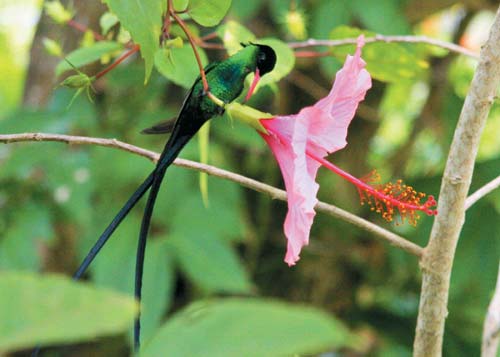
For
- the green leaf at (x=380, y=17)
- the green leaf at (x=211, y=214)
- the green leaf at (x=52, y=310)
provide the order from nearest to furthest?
the green leaf at (x=52, y=310), the green leaf at (x=380, y=17), the green leaf at (x=211, y=214)

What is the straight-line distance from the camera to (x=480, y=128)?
0.43 metres

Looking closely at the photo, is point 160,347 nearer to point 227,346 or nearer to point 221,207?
point 227,346

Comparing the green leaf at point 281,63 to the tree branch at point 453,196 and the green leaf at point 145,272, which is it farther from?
the green leaf at point 145,272

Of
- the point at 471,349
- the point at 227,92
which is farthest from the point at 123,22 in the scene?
the point at 471,349

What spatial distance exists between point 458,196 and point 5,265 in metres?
0.78

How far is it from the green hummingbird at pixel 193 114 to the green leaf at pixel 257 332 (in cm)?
17

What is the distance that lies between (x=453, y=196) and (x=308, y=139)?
0.10m

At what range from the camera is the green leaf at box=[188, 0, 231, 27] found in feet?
1.44

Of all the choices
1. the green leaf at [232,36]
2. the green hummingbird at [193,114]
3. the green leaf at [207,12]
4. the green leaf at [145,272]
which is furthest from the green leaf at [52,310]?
the green leaf at [145,272]

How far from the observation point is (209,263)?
3.72 ft

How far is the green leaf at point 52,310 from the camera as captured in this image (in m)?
0.15

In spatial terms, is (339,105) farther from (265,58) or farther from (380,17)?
(380,17)

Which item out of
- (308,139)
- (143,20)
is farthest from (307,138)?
(143,20)

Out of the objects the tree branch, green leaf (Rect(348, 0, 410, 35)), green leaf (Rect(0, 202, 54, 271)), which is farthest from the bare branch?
green leaf (Rect(0, 202, 54, 271))
